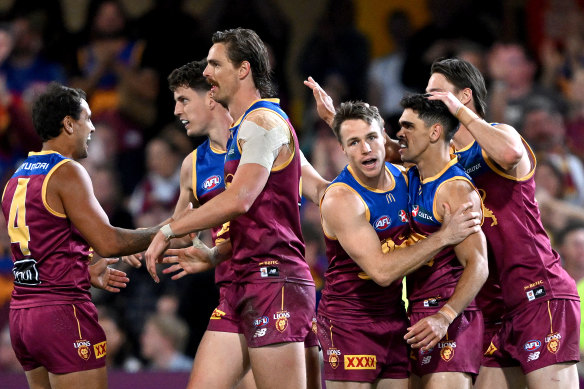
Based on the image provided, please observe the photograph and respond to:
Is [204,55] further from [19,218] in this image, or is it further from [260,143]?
[260,143]

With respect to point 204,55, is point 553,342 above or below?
below

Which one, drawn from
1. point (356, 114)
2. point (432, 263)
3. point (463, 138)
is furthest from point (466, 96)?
point (432, 263)

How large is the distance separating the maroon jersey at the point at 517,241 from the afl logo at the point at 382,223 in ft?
2.02

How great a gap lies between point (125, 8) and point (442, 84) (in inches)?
287

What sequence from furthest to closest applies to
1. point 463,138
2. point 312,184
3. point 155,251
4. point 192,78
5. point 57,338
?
point 192,78 < point 312,184 < point 463,138 < point 57,338 < point 155,251

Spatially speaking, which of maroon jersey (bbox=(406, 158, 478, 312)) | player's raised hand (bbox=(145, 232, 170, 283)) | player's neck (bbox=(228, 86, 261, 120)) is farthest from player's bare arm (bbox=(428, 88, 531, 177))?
player's raised hand (bbox=(145, 232, 170, 283))

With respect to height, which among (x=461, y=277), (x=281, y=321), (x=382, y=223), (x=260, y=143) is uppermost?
(x=260, y=143)

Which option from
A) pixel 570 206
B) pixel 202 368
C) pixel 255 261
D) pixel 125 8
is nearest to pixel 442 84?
pixel 255 261

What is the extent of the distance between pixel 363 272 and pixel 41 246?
1861 millimetres

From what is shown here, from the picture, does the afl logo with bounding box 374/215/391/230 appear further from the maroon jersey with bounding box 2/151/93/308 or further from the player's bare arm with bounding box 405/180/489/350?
the maroon jersey with bounding box 2/151/93/308

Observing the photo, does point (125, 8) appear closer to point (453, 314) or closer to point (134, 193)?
point (134, 193)

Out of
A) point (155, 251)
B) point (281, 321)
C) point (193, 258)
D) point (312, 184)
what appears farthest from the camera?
point (312, 184)

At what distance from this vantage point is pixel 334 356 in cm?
529

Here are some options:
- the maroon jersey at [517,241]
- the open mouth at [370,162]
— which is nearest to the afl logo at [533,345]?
the maroon jersey at [517,241]
